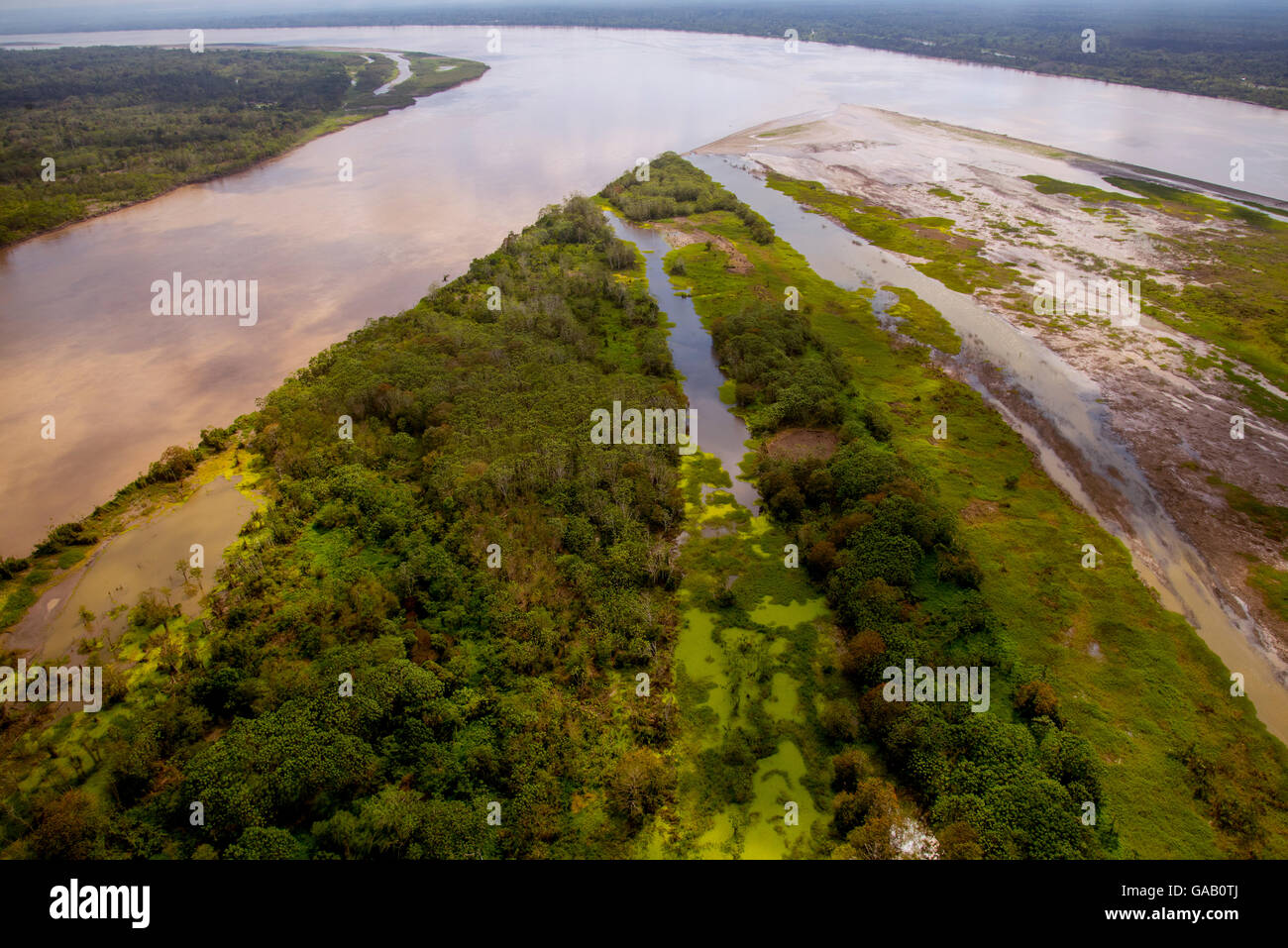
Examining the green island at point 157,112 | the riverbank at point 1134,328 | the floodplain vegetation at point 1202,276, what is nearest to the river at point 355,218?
the green island at point 157,112

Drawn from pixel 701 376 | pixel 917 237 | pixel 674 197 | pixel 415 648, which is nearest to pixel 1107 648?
pixel 415 648

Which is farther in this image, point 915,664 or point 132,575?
point 132,575

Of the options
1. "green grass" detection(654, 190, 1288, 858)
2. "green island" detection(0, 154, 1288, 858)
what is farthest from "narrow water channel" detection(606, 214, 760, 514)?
"green grass" detection(654, 190, 1288, 858)

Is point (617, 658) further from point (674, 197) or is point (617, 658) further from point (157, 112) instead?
point (157, 112)

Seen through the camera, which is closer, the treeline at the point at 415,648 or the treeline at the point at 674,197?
the treeline at the point at 415,648

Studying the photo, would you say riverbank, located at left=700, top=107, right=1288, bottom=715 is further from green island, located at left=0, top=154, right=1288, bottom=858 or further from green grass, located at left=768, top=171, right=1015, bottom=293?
green island, located at left=0, top=154, right=1288, bottom=858

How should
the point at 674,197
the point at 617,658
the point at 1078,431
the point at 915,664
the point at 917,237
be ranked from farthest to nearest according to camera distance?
the point at 674,197 < the point at 917,237 < the point at 1078,431 < the point at 617,658 < the point at 915,664

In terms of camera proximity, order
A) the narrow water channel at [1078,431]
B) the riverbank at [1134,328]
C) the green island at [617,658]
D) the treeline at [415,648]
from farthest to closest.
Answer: the riverbank at [1134,328], the narrow water channel at [1078,431], the green island at [617,658], the treeline at [415,648]

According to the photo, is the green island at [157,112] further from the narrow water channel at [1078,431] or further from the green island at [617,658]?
the narrow water channel at [1078,431]
